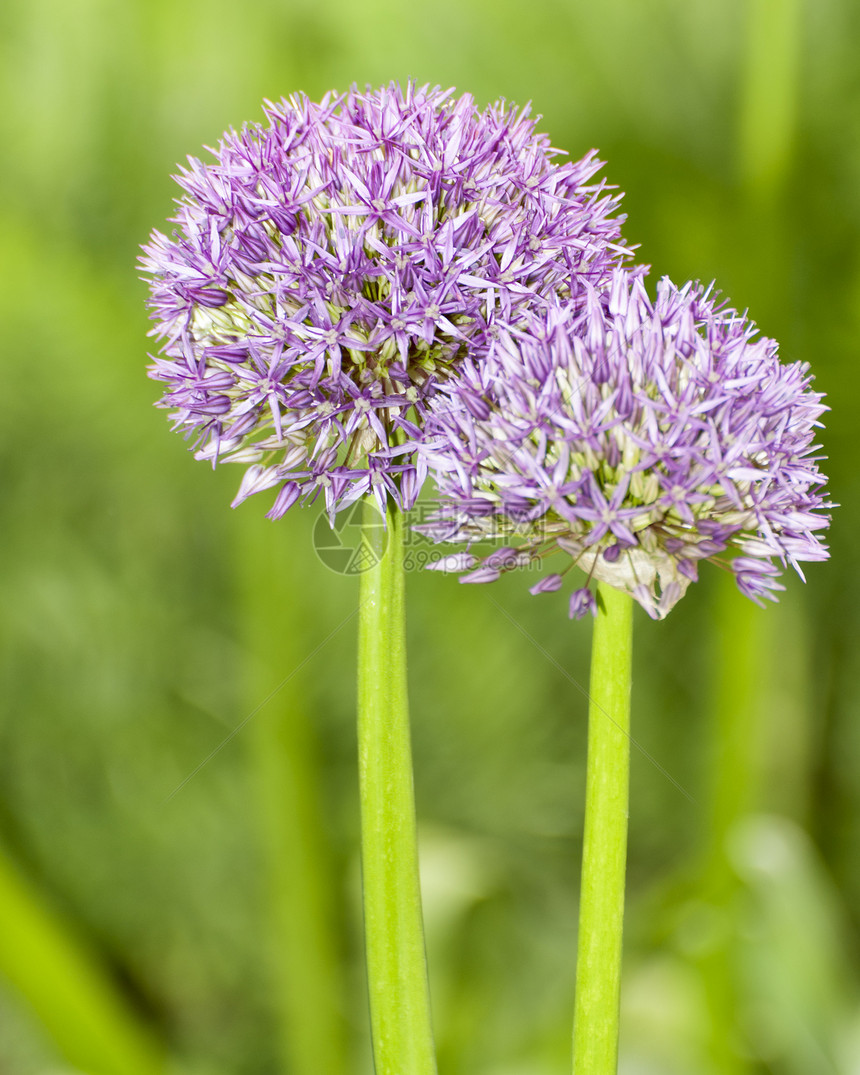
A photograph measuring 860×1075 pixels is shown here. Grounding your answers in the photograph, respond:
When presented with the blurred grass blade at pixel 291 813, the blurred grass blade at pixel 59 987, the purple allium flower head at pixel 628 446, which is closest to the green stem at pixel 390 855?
the purple allium flower head at pixel 628 446

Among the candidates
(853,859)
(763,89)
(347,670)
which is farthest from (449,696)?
(763,89)

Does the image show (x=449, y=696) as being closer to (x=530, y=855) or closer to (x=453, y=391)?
(x=530, y=855)

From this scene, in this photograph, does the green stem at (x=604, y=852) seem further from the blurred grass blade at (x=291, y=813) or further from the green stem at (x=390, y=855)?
the blurred grass blade at (x=291, y=813)

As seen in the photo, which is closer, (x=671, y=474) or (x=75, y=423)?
(x=671, y=474)

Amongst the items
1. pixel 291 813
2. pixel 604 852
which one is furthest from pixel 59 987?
pixel 604 852

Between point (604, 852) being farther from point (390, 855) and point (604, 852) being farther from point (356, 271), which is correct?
point (356, 271)

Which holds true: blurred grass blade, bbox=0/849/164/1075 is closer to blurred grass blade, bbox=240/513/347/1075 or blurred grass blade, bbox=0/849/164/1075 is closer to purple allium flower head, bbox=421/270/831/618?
blurred grass blade, bbox=240/513/347/1075

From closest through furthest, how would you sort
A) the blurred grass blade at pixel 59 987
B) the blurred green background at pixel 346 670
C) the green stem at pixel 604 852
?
the green stem at pixel 604 852, the blurred grass blade at pixel 59 987, the blurred green background at pixel 346 670
